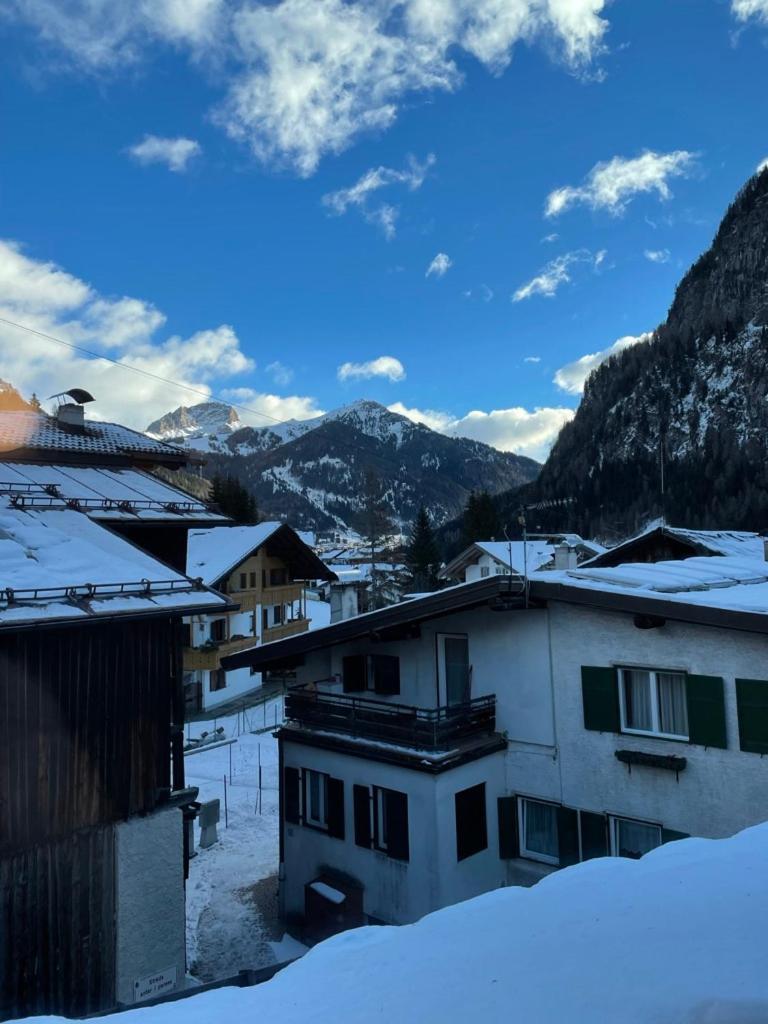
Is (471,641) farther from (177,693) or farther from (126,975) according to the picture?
(126,975)

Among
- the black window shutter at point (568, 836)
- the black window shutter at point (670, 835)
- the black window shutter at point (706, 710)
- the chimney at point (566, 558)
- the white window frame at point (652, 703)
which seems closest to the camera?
the black window shutter at point (706, 710)

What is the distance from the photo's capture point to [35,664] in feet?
27.3

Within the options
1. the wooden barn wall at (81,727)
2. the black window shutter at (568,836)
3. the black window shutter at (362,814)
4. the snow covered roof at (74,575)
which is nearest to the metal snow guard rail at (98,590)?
the snow covered roof at (74,575)

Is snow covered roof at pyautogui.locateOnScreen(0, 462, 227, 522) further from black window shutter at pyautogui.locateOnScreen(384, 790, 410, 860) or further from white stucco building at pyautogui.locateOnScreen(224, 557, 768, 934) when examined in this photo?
black window shutter at pyautogui.locateOnScreen(384, 790, 410, 860)

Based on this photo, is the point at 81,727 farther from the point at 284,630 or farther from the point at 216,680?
the point at 284,630

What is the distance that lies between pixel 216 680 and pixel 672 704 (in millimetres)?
23589

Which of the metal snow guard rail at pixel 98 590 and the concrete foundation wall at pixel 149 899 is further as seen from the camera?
the concrete foundation wall at pixel 149 899

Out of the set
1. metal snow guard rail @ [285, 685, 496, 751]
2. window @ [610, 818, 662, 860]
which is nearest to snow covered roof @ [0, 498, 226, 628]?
metal snow guard rail @ [285, 685, 496, 751]

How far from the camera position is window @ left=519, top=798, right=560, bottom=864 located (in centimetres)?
1170

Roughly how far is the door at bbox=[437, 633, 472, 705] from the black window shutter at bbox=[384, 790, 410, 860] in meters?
2.26

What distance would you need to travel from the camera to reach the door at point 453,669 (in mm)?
13071

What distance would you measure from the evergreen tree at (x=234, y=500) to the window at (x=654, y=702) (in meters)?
47.1

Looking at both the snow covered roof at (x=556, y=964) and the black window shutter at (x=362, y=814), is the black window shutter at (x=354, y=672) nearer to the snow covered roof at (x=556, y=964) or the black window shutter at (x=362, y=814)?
the black window shutter at (x=362, y=814)

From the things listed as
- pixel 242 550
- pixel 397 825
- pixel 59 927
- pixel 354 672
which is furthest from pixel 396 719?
pixel 242 550
